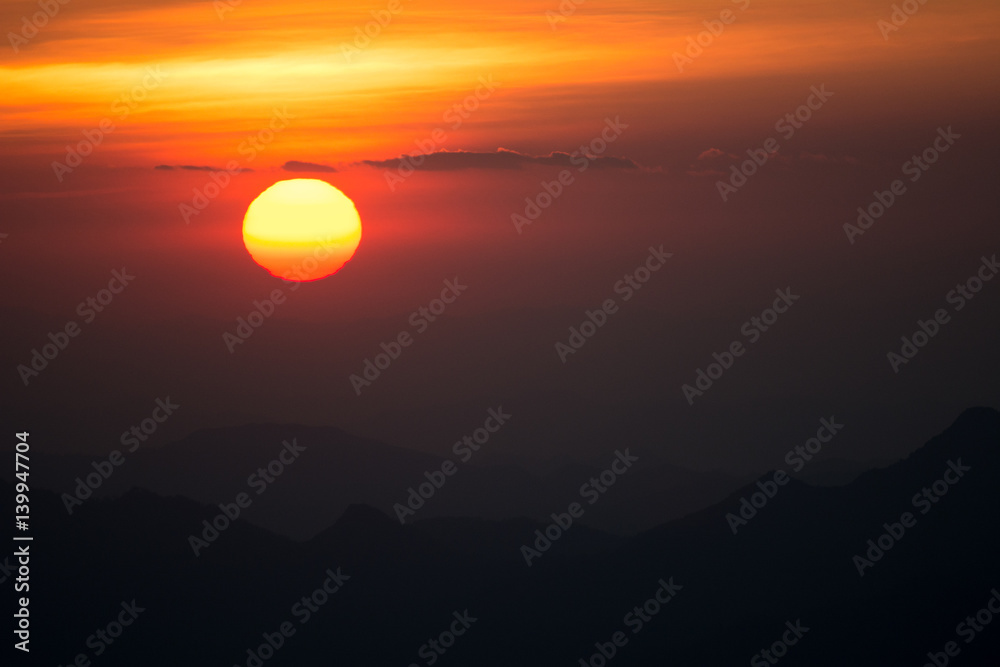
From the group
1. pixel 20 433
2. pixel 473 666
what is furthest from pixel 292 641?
pixel 20 433

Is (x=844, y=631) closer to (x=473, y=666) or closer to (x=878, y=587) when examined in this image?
(x=878, y=587)

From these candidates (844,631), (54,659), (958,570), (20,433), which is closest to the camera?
(20,433)
